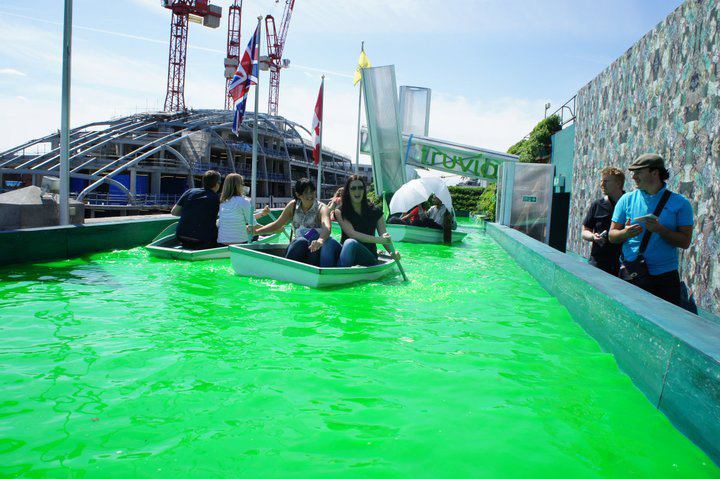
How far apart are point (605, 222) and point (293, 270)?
3856mm

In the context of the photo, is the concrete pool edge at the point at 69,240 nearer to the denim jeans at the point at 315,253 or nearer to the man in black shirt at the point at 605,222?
the denim jeans at the point at 315,253

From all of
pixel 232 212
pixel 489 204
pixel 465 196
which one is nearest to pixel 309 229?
pixel 232 212

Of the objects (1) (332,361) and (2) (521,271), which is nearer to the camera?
(1) (332,361)

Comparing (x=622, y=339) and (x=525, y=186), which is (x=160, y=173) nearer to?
(x=525, y=186)

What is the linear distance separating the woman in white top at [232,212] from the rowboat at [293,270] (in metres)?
A: 1.44

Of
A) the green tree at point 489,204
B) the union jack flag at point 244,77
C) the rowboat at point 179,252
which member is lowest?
the rowboat at point 179,252

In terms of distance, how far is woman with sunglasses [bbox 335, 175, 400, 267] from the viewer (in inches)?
291

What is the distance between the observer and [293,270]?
7000 mm

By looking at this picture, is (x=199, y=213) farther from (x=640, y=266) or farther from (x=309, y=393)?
(x=640, y=266)

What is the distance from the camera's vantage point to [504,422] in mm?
3066

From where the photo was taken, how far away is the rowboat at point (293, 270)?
6.88 meters

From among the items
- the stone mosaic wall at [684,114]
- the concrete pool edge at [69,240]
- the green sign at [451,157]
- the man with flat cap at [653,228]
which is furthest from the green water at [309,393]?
the green sign at [451,157]

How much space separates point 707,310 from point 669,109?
2.79 metres

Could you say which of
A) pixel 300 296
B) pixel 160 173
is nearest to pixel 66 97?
pixel 300 296
